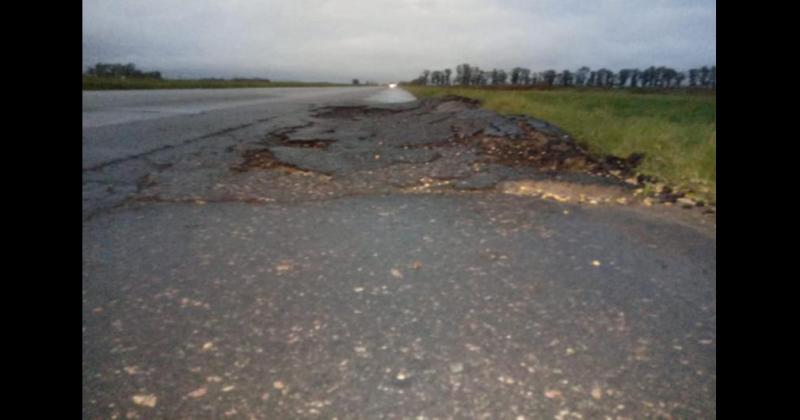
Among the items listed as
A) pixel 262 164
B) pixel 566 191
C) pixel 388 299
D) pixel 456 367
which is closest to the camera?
pixel 456 367

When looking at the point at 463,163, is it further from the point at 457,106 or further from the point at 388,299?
the point at 457,106

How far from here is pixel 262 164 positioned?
243 inches

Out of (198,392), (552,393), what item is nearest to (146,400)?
(198,392)

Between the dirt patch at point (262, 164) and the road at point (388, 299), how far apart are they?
0.43 m

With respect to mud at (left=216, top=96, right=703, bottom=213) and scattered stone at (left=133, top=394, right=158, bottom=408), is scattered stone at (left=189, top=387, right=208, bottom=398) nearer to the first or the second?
scattered stone at (left=133, top=394, right=158, bottom=408)

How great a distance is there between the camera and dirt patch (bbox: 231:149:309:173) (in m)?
5.88

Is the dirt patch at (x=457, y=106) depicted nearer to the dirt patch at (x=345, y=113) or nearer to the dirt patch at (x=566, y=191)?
the dirt patch at (x=345, y=113)

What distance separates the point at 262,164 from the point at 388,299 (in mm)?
4249
